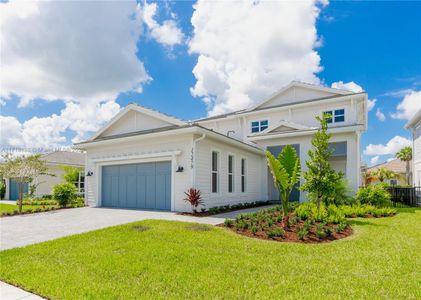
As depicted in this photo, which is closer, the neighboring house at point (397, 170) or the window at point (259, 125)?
the window at point (259, 125)

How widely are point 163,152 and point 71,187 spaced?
7.32m

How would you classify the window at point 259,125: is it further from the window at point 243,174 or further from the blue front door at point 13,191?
the blue front door at point 13,191

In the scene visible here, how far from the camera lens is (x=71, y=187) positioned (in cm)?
1614

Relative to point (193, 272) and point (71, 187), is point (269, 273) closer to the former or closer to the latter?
point (193, 272)

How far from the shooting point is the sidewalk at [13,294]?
3784 mm

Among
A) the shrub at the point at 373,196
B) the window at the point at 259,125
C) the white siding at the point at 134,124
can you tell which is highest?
the window at the point at 259,125

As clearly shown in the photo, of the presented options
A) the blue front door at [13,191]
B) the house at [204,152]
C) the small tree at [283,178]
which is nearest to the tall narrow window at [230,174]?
the house at [204,152]

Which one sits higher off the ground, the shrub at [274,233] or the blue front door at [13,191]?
the shrub at [274,233]

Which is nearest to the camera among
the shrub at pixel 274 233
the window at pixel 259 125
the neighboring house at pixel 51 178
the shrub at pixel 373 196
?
the shrub at pixel 274 233

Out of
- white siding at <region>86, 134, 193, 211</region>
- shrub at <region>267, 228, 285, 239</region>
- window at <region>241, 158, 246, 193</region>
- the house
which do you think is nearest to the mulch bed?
shrub at <region>267, 228, 285, 239</region>

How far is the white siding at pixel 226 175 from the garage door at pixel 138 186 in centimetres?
176

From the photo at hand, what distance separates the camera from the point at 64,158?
88.7 ft

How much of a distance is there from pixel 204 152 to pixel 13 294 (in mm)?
9349

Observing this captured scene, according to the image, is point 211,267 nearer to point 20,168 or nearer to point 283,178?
point 283,178
